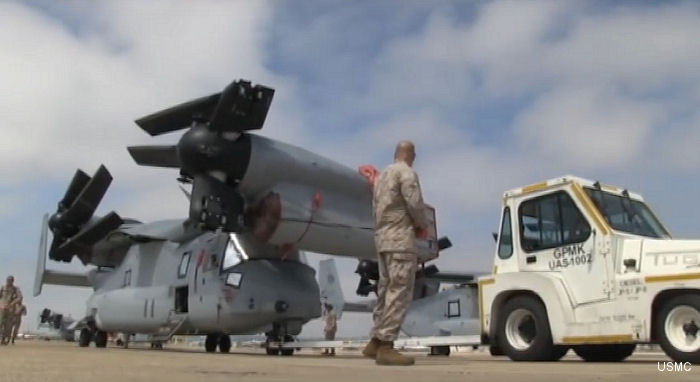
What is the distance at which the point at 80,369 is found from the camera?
16.4 feet

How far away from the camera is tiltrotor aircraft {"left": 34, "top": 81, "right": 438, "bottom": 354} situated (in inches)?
460

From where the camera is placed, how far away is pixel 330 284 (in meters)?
41.4

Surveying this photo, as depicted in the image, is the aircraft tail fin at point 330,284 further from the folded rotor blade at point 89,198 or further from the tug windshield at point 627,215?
the tug windshield at point 627,215

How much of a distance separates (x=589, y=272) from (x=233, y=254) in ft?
25.2

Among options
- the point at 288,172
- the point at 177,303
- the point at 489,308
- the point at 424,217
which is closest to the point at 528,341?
the point at 489,308

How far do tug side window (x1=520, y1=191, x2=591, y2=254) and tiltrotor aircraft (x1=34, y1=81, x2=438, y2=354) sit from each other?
2544mm

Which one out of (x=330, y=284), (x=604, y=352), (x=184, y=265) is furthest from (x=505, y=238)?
(x=330, y=284)

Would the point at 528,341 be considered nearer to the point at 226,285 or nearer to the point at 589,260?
the point at 589,260

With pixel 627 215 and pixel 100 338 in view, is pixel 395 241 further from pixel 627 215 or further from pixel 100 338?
pixel 100 338

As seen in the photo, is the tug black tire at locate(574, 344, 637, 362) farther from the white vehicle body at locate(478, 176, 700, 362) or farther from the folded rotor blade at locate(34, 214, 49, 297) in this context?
the folded rotor blade at locate(34, 214, 49, 297)

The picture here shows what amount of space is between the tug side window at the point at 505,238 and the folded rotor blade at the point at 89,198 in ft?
41.0

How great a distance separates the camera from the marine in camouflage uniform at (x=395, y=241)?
21.3 feet

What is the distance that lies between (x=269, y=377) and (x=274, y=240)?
25.9 feet

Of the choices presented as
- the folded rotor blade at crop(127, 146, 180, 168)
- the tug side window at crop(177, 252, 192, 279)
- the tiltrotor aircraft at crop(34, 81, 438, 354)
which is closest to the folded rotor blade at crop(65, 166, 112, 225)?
the tiltrotor aircraft at crop(34, 81, 438, 354)
